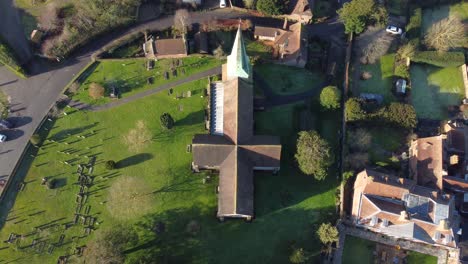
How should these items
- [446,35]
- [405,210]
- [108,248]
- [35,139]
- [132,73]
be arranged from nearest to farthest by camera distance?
1. [108,248]
2. [405,210]
3. [35,139]
4. [132,73]
5. [446,35]

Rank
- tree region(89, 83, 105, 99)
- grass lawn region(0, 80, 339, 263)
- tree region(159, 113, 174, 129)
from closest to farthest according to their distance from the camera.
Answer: grass lawn region(0, 80, 339, 263) < tree region(159, 113, 174, 129) < tree region(89, 83, 105, 99)

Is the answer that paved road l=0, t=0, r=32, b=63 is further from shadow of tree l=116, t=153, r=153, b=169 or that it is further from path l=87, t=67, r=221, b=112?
shadow of tree l=116, t=153, r=153, b=169

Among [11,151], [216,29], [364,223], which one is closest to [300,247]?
[364,223]

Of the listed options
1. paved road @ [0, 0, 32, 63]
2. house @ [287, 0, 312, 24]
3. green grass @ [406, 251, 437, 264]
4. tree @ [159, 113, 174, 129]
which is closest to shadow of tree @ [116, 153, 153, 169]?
tree @ [159, 113, 174, 129]

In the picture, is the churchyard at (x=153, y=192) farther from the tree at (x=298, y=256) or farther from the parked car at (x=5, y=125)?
the parked car at (x=5, y=125)

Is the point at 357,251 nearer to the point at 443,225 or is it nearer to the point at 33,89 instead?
the point at 443,225

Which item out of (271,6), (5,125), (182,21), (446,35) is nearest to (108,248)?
(5,125)

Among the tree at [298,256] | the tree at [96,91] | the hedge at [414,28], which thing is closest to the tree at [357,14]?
the hedge at [414,28]
